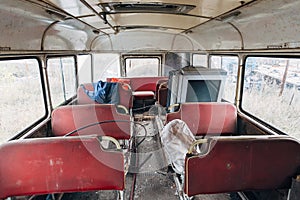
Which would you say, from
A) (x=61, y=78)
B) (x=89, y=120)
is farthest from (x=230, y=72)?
(x=61, y=78)

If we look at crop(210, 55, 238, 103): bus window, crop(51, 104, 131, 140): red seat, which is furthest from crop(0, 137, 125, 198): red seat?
crop(210, 55, 238, 103): bus window

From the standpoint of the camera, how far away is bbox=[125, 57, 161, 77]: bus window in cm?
595

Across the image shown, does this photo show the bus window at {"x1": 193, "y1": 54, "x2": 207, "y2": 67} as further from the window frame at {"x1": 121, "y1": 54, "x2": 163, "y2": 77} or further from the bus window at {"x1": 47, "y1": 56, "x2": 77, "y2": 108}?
the bus window at {"x1": 47, "y1": 56, "x2": 77, "y2": 108}

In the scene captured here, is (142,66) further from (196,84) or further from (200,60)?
(196,84)

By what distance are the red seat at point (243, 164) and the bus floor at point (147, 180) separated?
839 mm

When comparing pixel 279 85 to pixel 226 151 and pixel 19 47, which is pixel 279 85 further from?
pixel 19 47

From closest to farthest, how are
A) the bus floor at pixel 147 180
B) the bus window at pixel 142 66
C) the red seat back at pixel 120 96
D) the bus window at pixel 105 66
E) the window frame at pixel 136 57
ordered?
the bus floor at pixel 147 180
the red seat back at pixel 120 96
the bus window at pixel 105 66
the window frame at pixel 136 57
the bus window at pixel 142 66

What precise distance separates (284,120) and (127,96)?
9.09 feet

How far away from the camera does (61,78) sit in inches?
145

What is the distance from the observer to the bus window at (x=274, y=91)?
2.02 metres

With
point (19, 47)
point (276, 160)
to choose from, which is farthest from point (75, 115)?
point (276, 160)

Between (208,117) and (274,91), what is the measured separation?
790 mm

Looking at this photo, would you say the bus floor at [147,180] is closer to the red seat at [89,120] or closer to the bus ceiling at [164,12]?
the red seat at [89,120]

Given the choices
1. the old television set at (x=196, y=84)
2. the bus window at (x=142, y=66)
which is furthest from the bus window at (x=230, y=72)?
the bus window at (x=142, y=66)
